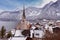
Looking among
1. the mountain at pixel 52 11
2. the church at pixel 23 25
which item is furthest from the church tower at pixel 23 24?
the mountain at pixel 52 11

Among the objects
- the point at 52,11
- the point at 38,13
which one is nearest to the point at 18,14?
the point at 38,13

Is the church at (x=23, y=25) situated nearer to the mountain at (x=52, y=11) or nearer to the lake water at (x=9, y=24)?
the lake water at (x=9, y=24)

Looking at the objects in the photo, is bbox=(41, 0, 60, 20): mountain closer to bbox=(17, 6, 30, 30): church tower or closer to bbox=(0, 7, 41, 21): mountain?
bbox=(0, 7, 41, 21): mountain

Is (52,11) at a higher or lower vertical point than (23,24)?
higher

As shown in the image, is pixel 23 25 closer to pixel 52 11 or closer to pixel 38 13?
pixel 38 13

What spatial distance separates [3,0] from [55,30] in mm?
1188

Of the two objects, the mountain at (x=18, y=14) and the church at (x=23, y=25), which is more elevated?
the mountain at (x=18, y=14)

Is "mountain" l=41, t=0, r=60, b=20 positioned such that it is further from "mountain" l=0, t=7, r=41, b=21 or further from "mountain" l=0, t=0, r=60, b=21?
"mountain" l=0, t=7, r=41, b=21

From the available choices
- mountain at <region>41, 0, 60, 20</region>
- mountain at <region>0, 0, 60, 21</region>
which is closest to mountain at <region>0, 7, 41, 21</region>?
mountain at <region>0, 0, 60, 21</region>

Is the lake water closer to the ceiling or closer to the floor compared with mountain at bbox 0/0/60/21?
closer to the floor

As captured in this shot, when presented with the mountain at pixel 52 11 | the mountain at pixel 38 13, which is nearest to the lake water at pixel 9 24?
the mountain at pixel 38 13

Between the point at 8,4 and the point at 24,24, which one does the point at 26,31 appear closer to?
the point at 24,24

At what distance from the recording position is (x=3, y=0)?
3.10m

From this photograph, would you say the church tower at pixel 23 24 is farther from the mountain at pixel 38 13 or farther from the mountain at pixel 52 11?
the mountain at pixel 52 11
